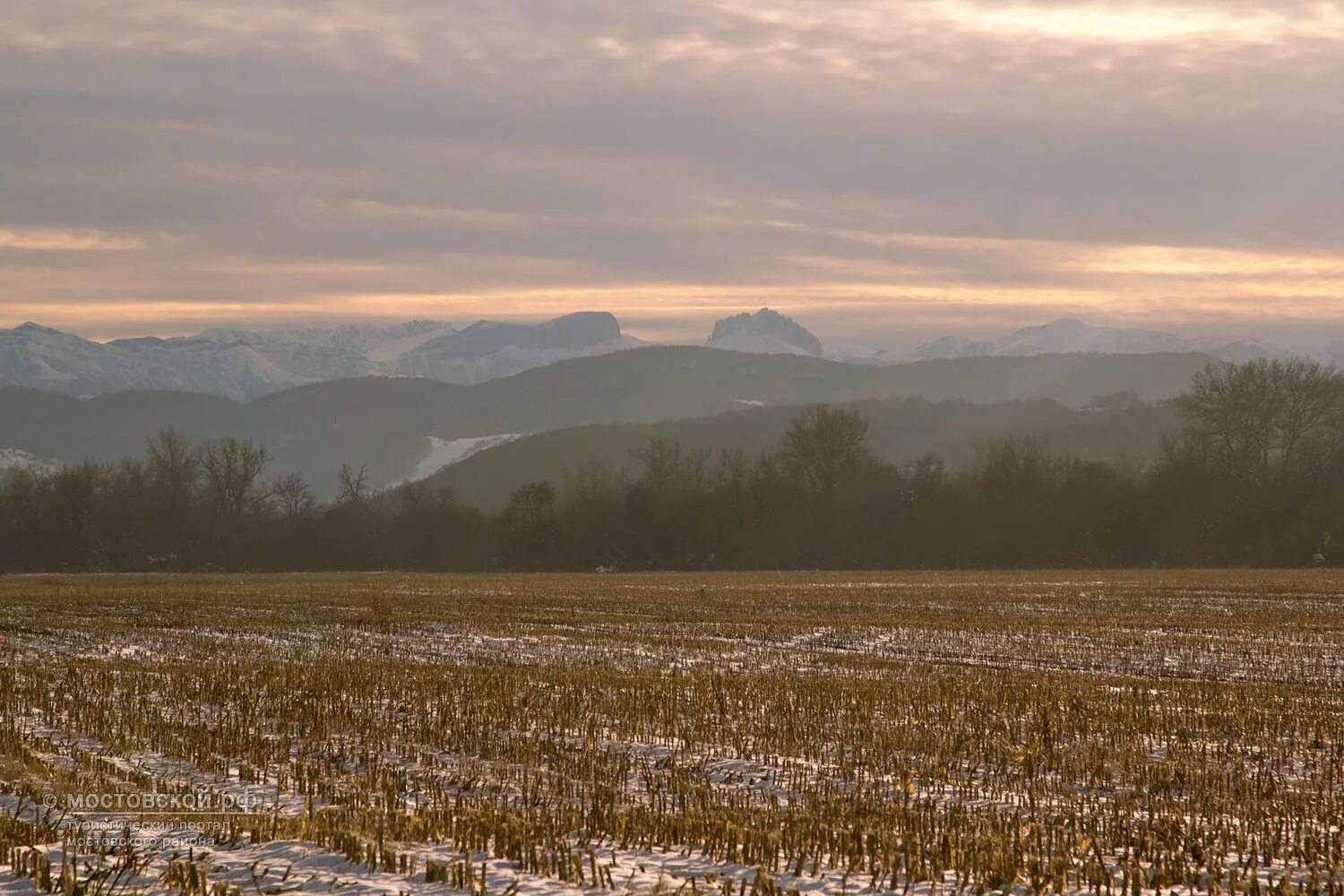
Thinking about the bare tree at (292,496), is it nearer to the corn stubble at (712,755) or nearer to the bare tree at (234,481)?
the bare tree at (234,481)

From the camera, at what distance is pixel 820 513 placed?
334ft

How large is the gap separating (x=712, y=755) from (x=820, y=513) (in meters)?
87.5

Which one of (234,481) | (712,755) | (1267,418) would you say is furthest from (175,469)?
(712,755)

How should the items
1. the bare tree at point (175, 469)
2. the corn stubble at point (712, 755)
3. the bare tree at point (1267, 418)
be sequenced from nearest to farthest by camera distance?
the corn stubble at point (712, 755), the bare tree at point (1267, 418), the bare tree at point (175, 469)

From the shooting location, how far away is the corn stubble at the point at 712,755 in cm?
1008

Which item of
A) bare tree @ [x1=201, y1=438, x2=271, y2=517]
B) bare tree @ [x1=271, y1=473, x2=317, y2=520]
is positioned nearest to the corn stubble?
bare tree @ [x1=201, y1=438, x2=271, y2=517]

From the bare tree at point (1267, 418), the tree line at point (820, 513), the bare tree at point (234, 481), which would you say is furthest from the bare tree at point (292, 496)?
the bare tree at point (1267, 418)

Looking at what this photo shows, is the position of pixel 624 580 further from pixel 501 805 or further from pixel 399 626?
pixel 501 805

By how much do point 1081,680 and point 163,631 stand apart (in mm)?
23932

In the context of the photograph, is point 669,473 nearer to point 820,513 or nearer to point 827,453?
point 827,453

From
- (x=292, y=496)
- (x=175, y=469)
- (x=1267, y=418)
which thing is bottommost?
(x=292, y=496)

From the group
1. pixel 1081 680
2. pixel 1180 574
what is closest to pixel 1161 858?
pixel 1081 680

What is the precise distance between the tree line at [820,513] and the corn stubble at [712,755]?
57.2 meters

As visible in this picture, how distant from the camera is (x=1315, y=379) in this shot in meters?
92.9
